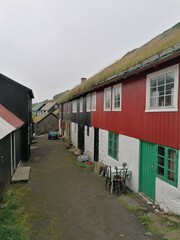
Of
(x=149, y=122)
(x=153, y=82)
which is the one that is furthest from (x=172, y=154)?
(x=153, y=82)

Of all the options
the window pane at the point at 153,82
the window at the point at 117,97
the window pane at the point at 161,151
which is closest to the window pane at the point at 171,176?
the window pane at the point at 161,151

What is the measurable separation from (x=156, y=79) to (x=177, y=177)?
3663 millimetres

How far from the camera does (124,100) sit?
11383mm

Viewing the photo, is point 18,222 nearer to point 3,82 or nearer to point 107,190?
point 107,190

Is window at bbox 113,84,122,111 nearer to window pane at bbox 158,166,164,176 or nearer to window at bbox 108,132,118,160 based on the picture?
window at bbox 108,132,118,160

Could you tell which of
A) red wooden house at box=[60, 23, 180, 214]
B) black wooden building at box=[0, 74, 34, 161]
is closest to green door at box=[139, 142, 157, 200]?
red wooden house at box=[60, 23, 180, 214]

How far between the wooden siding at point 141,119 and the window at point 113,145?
0.36m

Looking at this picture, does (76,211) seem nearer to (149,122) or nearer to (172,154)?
(172,154)

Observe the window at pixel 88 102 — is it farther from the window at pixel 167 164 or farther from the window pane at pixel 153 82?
the window at pixel 167 164

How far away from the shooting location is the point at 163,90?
321 inches

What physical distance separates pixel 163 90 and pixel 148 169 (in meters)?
3.24

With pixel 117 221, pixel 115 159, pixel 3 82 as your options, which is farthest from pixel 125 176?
pixel 3 82

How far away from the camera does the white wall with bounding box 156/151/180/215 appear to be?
7285 mm

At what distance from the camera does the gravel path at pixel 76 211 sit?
6652mm
